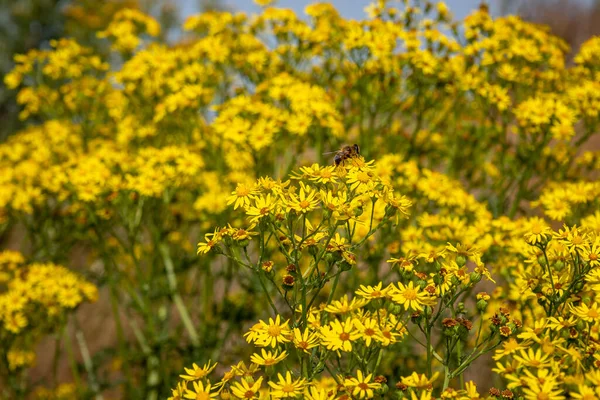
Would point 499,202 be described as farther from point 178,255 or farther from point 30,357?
point 30,357

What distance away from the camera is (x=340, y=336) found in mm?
2889

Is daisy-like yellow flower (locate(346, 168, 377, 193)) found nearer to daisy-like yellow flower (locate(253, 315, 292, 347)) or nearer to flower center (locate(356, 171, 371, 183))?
Result: flower center (locate(356, 171, 371, 183))

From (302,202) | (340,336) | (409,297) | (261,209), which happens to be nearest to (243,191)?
(261,209)

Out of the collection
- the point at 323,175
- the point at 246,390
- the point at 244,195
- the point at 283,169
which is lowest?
the point at 283,169

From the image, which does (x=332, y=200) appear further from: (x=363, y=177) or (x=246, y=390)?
(x=246, y=390)

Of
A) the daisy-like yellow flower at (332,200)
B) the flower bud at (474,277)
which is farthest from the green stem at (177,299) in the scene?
the flower bud at (474,277)

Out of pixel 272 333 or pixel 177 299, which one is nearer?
pixel 272 333

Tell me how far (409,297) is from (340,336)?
0.47 meters

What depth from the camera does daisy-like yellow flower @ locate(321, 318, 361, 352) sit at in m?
2.82

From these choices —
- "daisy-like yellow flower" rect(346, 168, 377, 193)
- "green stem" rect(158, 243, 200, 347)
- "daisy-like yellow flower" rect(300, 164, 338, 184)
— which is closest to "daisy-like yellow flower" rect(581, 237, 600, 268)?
"daisy-like yellow flower" rect(346, 168, 377, 193)

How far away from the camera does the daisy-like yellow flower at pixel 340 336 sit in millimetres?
2816

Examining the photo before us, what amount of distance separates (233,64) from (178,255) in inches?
106

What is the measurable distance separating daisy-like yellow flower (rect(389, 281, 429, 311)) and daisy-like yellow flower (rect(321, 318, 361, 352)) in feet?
0.96

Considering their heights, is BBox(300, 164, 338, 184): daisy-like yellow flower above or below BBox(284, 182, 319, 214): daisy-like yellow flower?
above
